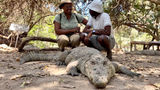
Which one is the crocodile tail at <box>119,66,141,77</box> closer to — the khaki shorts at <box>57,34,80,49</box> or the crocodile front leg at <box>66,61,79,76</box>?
the crocodile front leg at <box>66,61,79,76</box>

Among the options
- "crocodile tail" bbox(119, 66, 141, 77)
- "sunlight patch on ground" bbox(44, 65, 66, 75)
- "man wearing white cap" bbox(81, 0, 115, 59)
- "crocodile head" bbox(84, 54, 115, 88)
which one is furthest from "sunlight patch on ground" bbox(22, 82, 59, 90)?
"man wearing white cap" bbox(81, 0, 115, 59)

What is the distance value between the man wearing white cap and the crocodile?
0.57 m

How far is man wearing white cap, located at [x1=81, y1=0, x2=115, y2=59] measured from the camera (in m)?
3.99

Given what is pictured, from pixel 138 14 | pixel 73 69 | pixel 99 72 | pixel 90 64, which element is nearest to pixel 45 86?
pixel 99 72

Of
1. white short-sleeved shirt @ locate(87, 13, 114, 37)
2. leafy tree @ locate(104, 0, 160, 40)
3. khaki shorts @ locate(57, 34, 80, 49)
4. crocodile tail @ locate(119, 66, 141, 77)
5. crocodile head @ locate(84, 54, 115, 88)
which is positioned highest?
leafy tree @ locate(104, 0, 160, 40)

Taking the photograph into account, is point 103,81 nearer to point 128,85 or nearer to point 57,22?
point 128,85

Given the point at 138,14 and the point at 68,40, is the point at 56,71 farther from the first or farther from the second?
the point at 138,14

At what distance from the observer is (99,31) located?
161 inches

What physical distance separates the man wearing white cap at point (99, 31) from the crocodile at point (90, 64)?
0.57m

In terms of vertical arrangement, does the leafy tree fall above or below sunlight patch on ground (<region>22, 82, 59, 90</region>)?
above

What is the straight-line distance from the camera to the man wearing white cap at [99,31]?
A: 13.1ft

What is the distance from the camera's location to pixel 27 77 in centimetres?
254

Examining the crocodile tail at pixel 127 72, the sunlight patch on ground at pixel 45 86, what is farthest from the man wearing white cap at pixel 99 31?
the sunlight patch on ground at pixel 45 86

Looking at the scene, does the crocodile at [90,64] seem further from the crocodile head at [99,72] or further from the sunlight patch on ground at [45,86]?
the sunlight patch on ground at [45,86]
